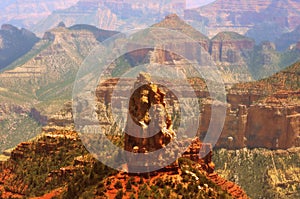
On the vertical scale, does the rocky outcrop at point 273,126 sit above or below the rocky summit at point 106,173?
below

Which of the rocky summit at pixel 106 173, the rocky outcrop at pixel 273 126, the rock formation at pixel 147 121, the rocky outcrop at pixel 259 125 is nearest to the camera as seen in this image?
the rocky summit at pixel 106 173

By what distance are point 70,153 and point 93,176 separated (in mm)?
20407

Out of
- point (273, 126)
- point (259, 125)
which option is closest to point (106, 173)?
point (273, 126)

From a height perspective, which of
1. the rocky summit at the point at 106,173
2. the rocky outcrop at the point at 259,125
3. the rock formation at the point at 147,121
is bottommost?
the rocky outcrop at the point at 259,125

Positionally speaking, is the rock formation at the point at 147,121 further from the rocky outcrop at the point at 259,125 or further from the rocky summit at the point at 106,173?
the rocky outcrop at the point at 259,125

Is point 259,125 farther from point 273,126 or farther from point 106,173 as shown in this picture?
point 106,173

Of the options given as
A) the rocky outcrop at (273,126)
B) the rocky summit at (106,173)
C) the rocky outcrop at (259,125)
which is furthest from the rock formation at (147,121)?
the rocky outcrop at (273,126)

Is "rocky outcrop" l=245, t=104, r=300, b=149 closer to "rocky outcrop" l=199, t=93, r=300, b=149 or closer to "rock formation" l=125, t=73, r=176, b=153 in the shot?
"rocky outcrop" l=199, t=93, r=300, b=149

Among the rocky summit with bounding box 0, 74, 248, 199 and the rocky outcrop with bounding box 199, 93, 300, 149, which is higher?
the rocky summit with bounding box 0, 74, 248, 199

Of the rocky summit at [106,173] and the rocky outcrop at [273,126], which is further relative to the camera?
the rocky outcrop at [273,126]

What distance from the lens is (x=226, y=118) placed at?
478ft

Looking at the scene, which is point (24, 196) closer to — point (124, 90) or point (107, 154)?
point (107, 154)

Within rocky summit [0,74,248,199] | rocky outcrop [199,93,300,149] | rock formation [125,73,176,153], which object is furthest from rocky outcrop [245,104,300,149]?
rock formation [125,73,176,153]

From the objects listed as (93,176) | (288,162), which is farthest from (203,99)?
(93,176)
